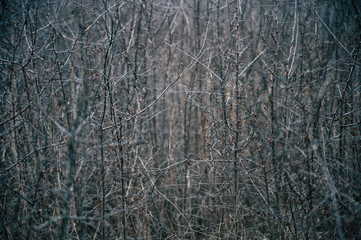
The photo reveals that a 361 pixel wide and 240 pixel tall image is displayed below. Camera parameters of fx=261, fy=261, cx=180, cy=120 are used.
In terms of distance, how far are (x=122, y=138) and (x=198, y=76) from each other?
5.67 feet

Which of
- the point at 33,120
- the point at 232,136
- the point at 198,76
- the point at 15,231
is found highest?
the point at 198,76

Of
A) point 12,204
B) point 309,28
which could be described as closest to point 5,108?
point 12,204

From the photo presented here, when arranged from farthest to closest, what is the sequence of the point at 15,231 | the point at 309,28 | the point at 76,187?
the point at 309,28, the point at 15,231, the point at 76,187

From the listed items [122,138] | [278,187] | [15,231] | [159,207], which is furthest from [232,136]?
[15,231]

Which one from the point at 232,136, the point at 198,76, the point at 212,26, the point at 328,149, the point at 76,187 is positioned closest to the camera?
the point at 76,187

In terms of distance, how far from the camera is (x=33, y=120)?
270cm

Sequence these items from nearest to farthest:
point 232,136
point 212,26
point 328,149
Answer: point 232,136 < point 328,149 < point 212,26

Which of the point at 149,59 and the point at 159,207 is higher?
the point at 149,59

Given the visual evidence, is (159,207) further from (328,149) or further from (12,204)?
(328,149)

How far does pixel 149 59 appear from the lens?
404 centimetres

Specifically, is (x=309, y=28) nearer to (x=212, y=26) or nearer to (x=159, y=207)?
(x=212, y=26)

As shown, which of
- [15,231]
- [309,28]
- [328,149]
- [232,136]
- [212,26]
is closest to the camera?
[15,231]

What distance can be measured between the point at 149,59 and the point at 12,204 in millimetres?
2582

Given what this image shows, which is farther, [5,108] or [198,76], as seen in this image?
[198,76]
